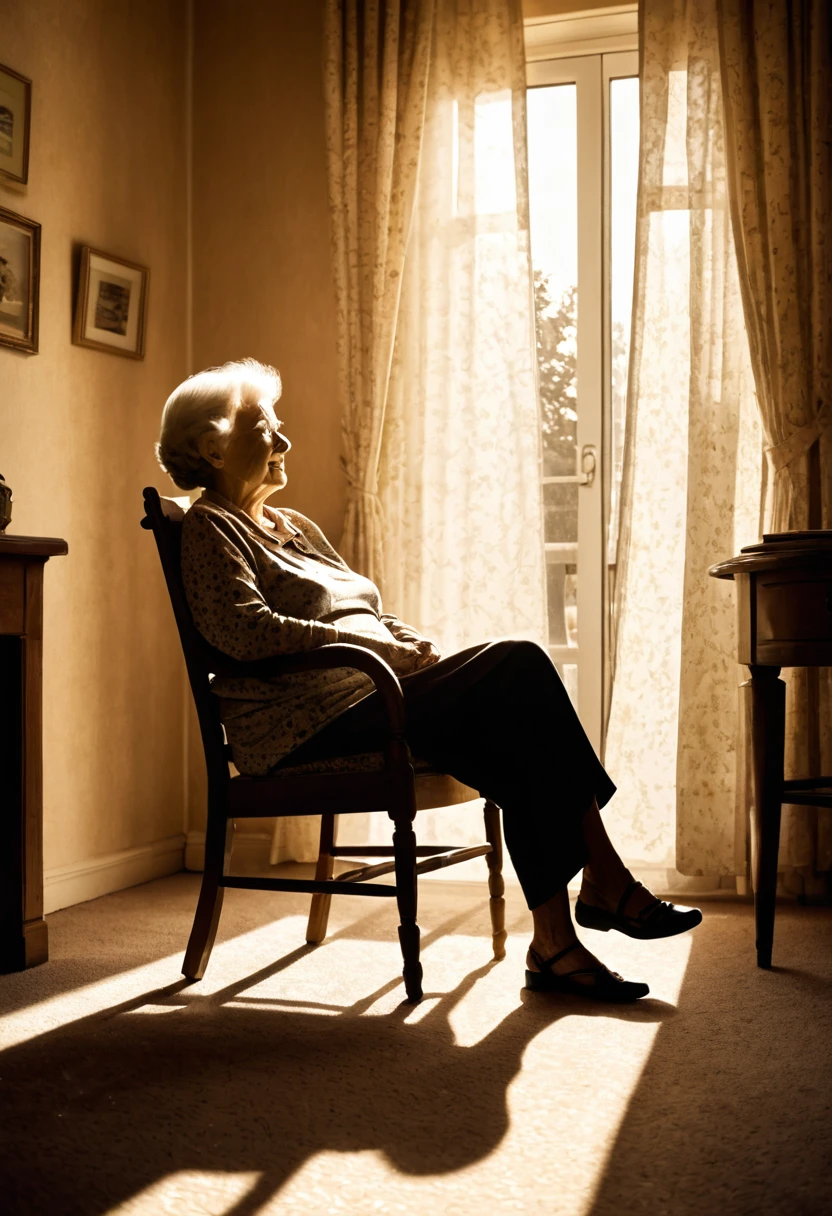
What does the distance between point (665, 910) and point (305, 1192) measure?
1118 mm

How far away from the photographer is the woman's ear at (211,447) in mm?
2662

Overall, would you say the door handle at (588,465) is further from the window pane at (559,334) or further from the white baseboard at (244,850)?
the white baseboard at (244,850)

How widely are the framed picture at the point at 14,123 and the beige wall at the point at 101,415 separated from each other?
0.05m

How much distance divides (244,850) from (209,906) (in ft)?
4.37

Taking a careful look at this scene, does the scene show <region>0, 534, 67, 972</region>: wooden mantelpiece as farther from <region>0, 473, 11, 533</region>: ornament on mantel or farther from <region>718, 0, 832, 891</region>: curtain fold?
<region>718, 0, 832, 891</region>: curtain fold

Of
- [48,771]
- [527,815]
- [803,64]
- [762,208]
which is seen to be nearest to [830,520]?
[762,208]

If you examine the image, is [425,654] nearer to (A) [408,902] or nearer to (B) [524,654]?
(B) [524,654]

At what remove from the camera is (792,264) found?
334 centimetres

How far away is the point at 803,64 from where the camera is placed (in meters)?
3.35

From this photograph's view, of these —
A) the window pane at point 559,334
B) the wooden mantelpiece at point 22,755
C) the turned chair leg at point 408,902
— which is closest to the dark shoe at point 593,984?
the turned chair leg at point 408,902

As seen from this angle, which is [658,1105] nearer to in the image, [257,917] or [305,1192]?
[305,1192]

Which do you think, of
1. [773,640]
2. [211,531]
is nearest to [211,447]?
[211,531]

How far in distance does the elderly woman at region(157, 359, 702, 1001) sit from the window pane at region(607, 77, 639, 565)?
4.53 feet

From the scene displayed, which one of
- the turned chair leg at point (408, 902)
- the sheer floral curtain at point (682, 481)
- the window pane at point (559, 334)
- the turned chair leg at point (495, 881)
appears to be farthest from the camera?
the window pane at point (559, 334)
